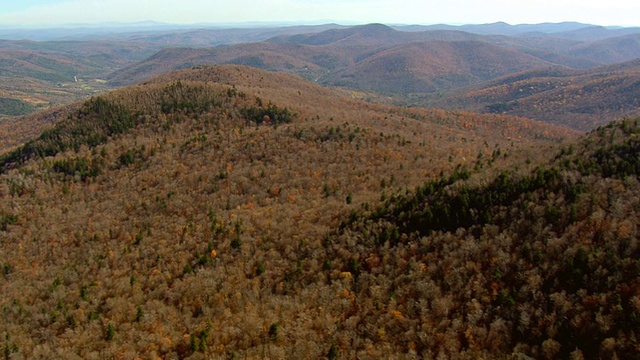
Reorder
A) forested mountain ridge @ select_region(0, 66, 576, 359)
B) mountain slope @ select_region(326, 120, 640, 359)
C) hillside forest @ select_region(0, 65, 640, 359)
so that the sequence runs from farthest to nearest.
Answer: forested mountain ridge @ select_region(0, 66, 576, 359)
hillside forest @ select_region(0, 65, 640, 359)
mountain slope @ select_region(326, 120, 640, 359)

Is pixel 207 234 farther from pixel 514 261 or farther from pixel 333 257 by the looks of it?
pixel 514 261

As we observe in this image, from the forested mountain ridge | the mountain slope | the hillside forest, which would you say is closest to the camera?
the mountain slope

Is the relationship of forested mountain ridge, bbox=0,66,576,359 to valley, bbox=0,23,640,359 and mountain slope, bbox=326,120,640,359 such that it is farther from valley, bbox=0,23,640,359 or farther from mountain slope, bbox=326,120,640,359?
mountain slope, bbox=326,120,640,359

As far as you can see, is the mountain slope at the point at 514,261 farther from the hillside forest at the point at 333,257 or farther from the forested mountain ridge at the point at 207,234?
the forested mountain ridge at the point at 207,234

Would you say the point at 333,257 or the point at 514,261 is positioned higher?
the point at 514,261

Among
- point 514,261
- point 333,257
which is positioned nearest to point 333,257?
point 333,257

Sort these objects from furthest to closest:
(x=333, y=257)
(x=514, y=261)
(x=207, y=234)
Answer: (x=207, y=234) < (x=333, y=257) < (x=514, y=261)

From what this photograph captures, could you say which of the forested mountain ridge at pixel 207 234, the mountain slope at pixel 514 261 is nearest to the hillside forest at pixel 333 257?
the mountain slope at pixel 514 261

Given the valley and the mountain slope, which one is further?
the valley

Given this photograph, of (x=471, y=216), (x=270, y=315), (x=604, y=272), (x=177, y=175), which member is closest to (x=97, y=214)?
(x=177, y=175)

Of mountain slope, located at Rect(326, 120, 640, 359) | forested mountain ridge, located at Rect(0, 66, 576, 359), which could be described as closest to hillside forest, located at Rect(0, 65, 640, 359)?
mountain slope, located at Rect(326, 120, 640, 359)
